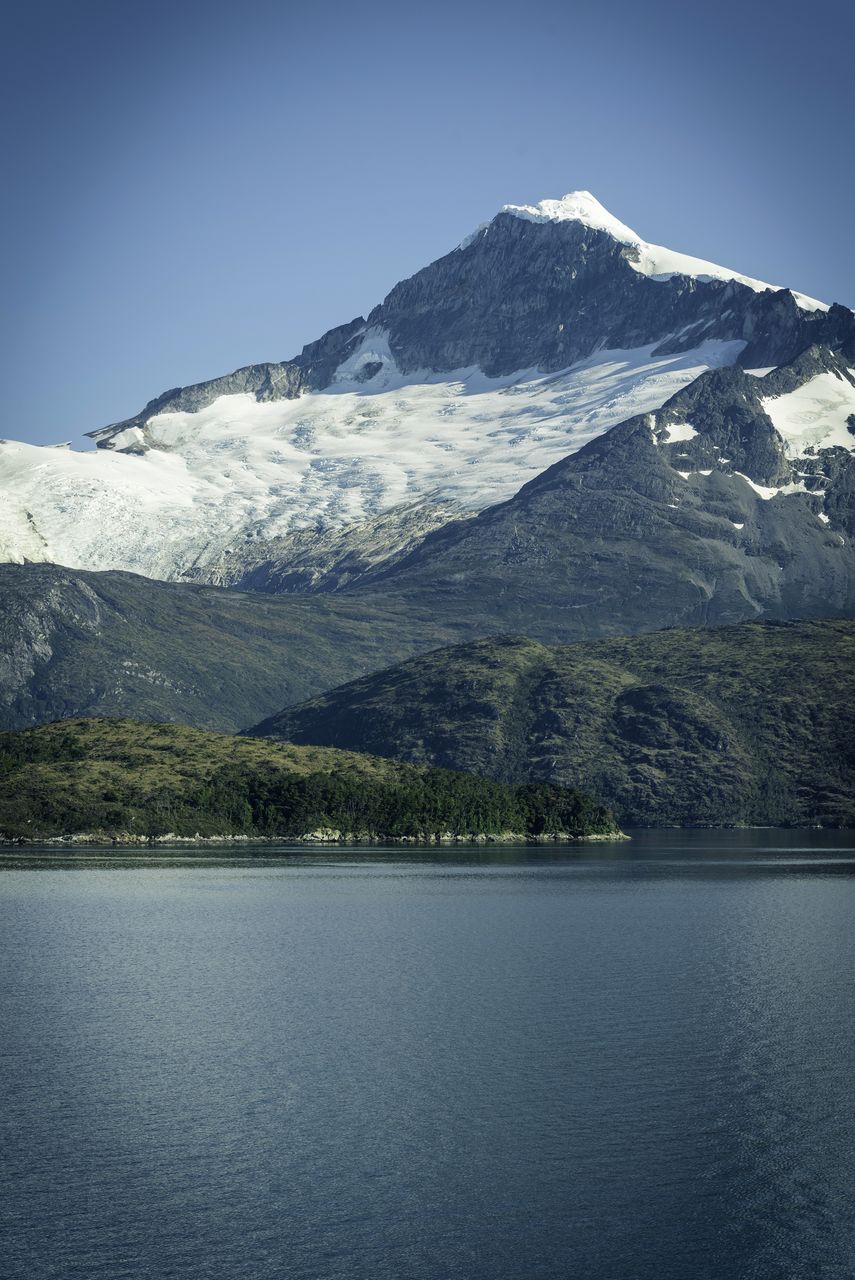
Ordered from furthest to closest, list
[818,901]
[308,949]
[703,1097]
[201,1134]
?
[818,901]
[308,949]
[703,1097]
[201,1134]

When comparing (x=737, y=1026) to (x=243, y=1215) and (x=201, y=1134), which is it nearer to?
(x=201, y=1134)

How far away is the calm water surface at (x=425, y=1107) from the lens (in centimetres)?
4706

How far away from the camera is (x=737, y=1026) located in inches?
3169

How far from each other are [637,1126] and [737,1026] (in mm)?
21758

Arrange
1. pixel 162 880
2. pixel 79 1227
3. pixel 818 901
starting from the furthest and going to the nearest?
pixel 162 880 → pixel 818 901 → pixel 79 1227

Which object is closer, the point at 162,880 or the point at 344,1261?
the point at 344,1261

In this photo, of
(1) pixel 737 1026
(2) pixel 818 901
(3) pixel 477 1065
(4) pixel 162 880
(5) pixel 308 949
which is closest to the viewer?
(3) pixel 477 1065

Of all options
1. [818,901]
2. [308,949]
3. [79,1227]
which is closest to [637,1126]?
[79,1227]

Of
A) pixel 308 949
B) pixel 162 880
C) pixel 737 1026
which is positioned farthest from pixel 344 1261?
pixel 162 880

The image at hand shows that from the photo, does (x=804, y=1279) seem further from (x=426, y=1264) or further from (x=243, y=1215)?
(x=243, y=1215)

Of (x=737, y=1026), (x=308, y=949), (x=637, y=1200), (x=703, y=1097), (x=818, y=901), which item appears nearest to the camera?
(x=637, y=1200)

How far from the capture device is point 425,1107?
209 ft

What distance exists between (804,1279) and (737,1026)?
119 ft

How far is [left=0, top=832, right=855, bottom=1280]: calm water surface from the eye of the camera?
47062mm
